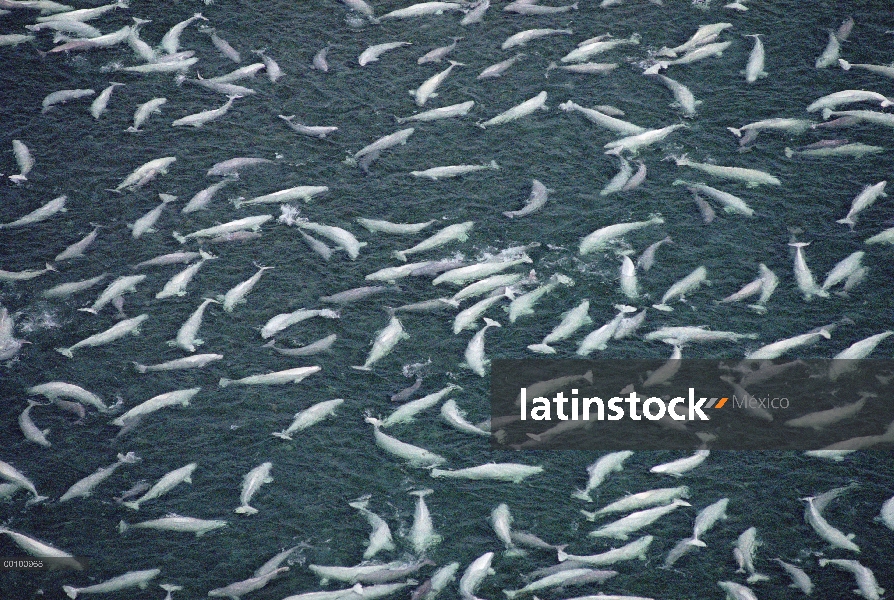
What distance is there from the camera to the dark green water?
30.6 feet

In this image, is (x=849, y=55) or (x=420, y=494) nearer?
(x=420, y=494)

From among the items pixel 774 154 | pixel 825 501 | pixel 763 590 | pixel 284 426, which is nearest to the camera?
pixel 763 590

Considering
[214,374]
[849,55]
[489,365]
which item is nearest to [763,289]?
[489,365]

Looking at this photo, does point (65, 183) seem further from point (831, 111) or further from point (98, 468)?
point (831, 111)

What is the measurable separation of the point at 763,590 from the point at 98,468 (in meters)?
6.71

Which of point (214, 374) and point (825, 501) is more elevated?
point (214, 374)

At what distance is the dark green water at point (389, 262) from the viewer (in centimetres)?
931

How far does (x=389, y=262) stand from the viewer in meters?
11.5

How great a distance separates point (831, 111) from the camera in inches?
501

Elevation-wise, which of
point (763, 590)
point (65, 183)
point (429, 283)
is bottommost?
point (763, 590)
